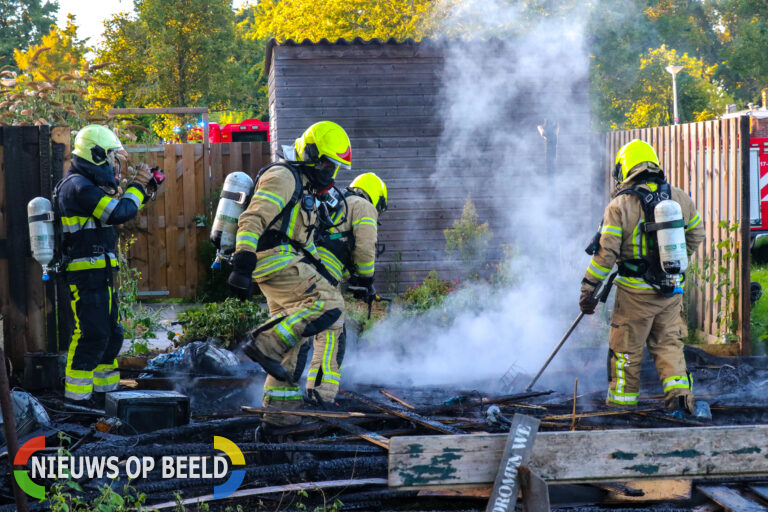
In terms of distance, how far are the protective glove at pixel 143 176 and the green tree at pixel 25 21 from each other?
32960mm

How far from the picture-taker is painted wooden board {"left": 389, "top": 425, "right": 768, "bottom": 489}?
10.3 ft

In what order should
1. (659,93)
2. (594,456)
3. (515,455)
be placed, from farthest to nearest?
1. (659,93)
2. (594,456)
3. (515,455)

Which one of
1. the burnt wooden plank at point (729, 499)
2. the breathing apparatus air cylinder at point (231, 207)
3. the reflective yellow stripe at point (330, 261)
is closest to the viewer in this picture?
the burnt wooden plank at point (729, 499)

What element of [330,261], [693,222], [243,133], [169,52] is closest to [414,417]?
[330,261]

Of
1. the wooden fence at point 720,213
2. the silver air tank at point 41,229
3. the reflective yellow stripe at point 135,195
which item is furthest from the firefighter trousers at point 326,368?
the wooden fence at point 720,213

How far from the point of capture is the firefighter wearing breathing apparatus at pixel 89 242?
5.82 m

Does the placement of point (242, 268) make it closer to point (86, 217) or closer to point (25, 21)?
point (86, 217)

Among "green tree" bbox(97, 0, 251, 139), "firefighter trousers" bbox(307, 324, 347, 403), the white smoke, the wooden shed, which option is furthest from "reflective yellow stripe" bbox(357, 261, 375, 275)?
"green tree" bbox(97, 0, 251, 139)

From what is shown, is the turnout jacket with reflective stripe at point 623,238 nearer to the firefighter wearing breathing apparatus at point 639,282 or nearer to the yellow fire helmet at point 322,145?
the firefighter wearing breathing apparatus at point 639,282

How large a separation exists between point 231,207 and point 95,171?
1161 millimetres

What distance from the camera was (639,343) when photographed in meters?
5.70

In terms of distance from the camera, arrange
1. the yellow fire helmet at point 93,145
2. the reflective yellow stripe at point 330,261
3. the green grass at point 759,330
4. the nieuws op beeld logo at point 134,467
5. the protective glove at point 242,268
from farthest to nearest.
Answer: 1. the green grass at point 759,330
2. the reflective yellow stripe at point 330,261
3. the yellow fire helmet at point 93,145
4. the protective glove at point 242,268
5. the nieuws op beeld logo at point 134,467

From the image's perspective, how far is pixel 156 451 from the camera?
177 inches

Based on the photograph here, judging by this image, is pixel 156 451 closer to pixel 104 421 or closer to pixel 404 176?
pixel 104 421
